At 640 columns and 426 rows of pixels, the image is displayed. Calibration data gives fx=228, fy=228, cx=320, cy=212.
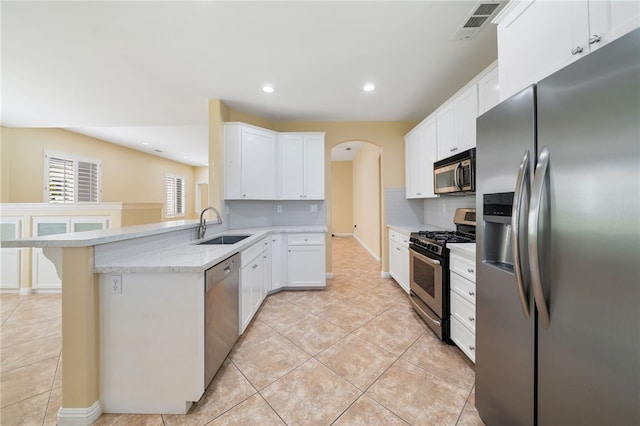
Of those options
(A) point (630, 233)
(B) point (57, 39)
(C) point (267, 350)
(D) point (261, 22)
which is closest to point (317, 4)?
(D) point (261, 22)

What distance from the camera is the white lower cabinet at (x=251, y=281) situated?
86.0 inches

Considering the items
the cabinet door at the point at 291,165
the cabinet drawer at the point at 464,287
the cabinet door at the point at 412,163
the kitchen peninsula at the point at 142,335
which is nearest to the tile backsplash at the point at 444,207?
the cabinet door at the point at 412,163

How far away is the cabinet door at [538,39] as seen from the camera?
100 centimetres

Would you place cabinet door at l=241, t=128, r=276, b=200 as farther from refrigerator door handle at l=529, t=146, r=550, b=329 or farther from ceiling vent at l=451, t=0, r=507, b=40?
refrigerator door handle at l=529, t=146, r=550, b=329

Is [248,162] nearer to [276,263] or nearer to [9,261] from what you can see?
[276,263]

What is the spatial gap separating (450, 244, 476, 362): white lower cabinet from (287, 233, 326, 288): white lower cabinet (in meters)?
1.78

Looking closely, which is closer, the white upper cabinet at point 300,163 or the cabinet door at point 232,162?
the cabinet door at point 232,162

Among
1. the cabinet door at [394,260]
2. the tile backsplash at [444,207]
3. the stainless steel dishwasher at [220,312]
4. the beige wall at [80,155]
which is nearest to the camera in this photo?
the stainless steel dishwasher at [220,312]

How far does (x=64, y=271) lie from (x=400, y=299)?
3184mm

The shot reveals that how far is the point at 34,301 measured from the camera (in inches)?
122

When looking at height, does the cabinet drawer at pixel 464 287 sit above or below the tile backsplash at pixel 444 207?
below

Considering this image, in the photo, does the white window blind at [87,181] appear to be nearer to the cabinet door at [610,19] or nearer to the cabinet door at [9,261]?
the cabinet door at [9,261]

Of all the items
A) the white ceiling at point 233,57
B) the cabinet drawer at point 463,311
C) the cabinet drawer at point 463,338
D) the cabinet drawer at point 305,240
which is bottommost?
the cabinet drawer at point 463,338

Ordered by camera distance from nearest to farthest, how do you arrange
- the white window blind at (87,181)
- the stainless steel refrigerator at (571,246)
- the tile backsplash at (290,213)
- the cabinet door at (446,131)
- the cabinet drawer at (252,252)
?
the stainless steel refrigerator at (571,246)
the cabinet drawer at (252,252)
the cabinet door at (446,131)
the tile backsplash at (290,213)
the white window blind at (87,181)
